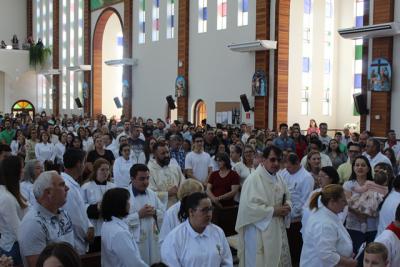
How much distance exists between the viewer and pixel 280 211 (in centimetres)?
564

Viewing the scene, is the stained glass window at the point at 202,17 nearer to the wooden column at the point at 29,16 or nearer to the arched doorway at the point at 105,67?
the arched doorway at the point at 105,67

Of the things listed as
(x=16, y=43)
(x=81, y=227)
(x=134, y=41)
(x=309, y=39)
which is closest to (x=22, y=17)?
(x=16, y=43)

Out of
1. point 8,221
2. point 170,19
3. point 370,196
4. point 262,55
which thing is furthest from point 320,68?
point 8,221

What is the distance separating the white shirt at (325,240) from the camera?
448 cm

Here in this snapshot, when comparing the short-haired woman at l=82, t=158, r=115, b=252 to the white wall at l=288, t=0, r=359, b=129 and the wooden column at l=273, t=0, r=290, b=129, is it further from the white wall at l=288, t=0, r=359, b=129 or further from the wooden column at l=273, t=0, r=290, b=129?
the white wall at l=288, t=0, r=359, b=129

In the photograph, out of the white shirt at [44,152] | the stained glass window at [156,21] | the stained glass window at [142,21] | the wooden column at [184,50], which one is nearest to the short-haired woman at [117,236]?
the white shirt at [44,152]

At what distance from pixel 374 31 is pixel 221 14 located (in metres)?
7.40

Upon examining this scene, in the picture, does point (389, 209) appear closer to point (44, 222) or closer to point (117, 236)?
point (117, 236)

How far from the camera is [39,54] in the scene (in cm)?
3616

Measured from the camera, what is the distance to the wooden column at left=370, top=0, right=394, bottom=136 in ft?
50.1

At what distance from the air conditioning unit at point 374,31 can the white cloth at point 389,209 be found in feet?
33.1

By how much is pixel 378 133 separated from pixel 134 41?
14.2 m

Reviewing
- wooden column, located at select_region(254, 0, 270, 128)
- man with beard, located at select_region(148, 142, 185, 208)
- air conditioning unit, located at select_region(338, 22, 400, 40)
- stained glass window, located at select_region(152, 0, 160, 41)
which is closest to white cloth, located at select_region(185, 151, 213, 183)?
man with beard, located at select_region(148, 142, 185, 208)

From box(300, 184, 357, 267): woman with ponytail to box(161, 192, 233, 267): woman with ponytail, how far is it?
2.87 feet
